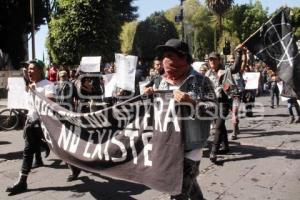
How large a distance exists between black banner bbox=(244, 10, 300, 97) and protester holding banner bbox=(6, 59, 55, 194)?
346 centimetres

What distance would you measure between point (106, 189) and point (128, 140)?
5.66 feet

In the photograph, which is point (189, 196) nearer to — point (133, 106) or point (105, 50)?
point (133, 106)

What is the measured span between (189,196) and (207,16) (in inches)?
2837

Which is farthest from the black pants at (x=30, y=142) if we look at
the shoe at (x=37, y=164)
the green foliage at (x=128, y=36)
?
the green foliage at (x=128, y=36)

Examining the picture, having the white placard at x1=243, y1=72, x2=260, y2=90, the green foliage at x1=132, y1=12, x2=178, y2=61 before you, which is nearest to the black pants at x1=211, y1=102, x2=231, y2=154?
the white placard at x1=243, y1=72, x2=260, y2=90

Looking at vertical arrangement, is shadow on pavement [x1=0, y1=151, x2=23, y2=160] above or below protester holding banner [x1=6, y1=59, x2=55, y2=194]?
below

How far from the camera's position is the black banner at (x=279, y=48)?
23.6 feet

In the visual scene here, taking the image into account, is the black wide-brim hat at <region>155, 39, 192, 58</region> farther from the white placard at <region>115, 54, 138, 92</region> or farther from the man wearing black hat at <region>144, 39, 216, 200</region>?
the white placard at <region>115, 54, 138, 92</region>

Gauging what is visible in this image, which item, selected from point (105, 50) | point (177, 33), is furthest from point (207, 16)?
point (105, 50)

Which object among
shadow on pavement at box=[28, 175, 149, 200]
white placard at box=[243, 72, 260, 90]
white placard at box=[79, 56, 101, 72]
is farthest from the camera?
white placard at box=[243, 72, 260, 90]

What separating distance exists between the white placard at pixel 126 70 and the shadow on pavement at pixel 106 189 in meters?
4.61

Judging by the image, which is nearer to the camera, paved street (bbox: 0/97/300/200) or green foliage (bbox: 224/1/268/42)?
paved street (bbox: 0/97/300/200)

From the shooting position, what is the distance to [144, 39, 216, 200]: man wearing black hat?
3889mm

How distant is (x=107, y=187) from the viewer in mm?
6117
